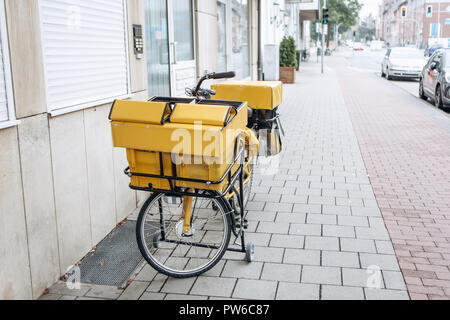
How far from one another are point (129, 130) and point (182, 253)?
1.37 m

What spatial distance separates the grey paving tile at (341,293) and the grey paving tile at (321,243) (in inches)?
29.6

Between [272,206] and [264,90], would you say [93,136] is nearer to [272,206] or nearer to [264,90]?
[264,90]

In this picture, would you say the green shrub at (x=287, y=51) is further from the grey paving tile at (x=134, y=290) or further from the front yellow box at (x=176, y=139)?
the grey paving tile at (x=134, y=290)

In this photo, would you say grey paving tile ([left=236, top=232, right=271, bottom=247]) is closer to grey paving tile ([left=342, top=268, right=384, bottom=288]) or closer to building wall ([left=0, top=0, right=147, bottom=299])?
grey paving tile ([left=342, top=268, right=384, bottom=288])

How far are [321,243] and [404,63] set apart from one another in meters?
19.8

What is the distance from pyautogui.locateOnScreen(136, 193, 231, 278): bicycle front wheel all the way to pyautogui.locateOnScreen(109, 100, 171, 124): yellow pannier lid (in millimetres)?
657

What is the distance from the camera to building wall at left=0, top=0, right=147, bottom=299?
3.31 m

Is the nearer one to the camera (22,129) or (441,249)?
(22,129)

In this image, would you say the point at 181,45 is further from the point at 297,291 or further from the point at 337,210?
the point at 297,291

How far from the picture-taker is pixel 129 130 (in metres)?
3.47

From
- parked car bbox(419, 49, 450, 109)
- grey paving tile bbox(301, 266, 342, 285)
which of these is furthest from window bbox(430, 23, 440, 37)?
grey paving tile bbox(301, 266, 342, 285)

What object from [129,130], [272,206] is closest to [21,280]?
[129,130]

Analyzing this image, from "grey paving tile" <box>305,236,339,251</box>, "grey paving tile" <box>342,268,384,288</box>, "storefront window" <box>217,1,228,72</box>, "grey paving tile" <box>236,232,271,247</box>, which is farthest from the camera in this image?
"storefront window" <box>217,1,228,72</box>

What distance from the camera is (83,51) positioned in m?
4.36
